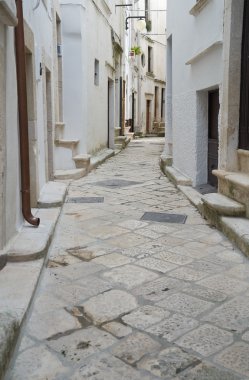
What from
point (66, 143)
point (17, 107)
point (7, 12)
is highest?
point (7, 12)

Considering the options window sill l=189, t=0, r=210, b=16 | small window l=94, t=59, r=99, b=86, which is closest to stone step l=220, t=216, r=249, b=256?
window sill l=189, t=0, r=210, b=16

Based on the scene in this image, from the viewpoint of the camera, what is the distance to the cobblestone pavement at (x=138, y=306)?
7.80 feet

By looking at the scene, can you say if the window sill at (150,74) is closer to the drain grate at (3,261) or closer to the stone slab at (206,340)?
the drain grate at (3,261)

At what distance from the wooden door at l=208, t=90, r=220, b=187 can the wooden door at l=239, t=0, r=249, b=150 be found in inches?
60.5

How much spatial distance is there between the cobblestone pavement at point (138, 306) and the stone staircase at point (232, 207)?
5.5 inches

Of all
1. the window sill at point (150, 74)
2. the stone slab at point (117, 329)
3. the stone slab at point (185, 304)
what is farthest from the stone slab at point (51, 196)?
the window sill at point (150, 74)

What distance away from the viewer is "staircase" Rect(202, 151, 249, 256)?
442cm

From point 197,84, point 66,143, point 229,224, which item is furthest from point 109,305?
point 66,143

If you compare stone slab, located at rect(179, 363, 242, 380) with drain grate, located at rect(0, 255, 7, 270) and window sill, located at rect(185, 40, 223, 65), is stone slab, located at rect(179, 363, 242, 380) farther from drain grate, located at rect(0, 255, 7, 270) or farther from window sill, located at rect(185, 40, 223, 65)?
window sill, located at rect(185, 40, 223, 65)

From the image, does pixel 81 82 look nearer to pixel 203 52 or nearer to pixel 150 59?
pixel 203 52

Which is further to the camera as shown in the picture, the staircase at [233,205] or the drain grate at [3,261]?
the staircase at [233,205]

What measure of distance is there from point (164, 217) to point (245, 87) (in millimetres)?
1894

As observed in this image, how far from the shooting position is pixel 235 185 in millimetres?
4980

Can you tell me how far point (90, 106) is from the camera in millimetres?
10672
